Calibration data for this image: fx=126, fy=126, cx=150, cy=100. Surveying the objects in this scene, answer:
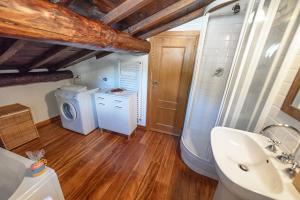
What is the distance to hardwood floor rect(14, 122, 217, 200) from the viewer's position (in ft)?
5.07

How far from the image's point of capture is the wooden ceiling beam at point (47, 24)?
0.66m

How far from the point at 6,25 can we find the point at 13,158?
1.16m

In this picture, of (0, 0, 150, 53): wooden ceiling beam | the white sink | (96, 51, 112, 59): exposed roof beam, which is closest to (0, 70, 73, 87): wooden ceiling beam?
(96, 51, 112, 59): exposed roof beam

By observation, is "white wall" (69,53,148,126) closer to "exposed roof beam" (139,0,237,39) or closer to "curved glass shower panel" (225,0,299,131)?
"exposed roof beam" (139,0,237,39)

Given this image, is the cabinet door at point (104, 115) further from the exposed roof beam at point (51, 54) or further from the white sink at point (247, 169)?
the white sink at point (247, 169)

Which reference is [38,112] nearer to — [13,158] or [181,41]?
[13,158]

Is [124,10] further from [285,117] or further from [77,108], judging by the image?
[77,108]

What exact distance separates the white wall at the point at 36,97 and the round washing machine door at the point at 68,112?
651 mm

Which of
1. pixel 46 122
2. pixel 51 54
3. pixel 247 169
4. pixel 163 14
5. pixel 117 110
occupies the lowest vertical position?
pixel 46 122

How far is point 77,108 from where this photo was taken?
7.55 feet

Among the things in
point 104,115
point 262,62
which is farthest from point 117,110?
point 262,62

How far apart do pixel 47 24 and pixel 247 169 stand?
1.74 meters

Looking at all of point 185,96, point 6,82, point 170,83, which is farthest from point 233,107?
point 6,82

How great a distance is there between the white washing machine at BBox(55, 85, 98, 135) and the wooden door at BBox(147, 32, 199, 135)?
1185 millimetres
